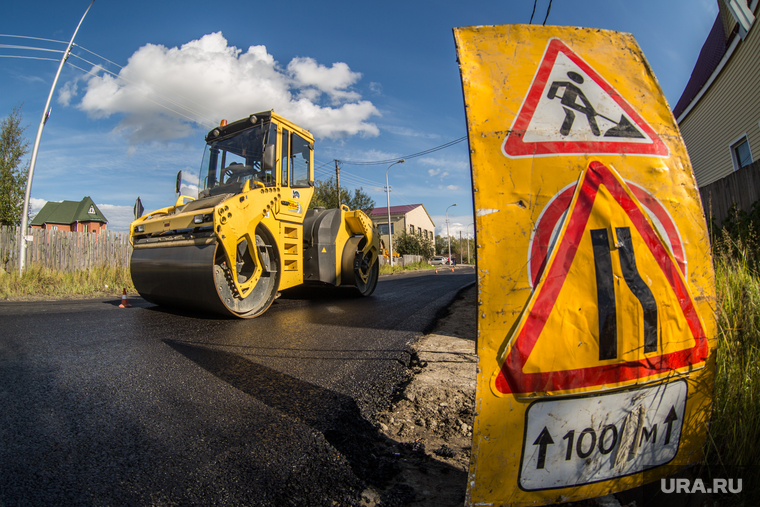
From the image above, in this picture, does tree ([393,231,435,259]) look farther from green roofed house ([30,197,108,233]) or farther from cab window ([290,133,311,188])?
green roofed house ([30,197,108,233])

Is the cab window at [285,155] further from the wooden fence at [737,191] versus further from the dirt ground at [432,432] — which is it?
the wooden fence at [737,191]

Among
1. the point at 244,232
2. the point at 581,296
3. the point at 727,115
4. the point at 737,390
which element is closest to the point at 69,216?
the point at 244,232

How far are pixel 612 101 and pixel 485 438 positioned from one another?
4.07ft

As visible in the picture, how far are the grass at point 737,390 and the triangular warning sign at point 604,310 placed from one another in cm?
41

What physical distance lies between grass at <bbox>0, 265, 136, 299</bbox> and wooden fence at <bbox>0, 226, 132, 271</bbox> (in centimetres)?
99

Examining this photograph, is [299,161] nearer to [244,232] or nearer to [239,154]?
[239,154]

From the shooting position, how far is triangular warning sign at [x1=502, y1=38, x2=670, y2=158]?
4.34 feet

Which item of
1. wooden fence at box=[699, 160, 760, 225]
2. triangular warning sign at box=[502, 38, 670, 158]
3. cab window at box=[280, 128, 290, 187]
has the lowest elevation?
triangular warning sign at box=[502, 38, 670, 158]

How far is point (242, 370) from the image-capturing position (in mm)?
3104

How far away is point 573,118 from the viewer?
4.48ft

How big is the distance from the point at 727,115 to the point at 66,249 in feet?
60.3

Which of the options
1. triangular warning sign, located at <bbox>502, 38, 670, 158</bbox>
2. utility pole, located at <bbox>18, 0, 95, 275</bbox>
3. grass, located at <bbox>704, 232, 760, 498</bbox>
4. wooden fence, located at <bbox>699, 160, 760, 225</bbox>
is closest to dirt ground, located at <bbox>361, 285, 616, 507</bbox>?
grass, located at <bbox>704, 232, 760, 498</bbox>

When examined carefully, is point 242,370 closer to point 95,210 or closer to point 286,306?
point 286,306

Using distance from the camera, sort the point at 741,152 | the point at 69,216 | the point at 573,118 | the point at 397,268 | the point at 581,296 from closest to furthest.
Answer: the point at 581,296 → the point at 573,118 → the point at 741,152 → the point at 397,268 → the point at 69,216
